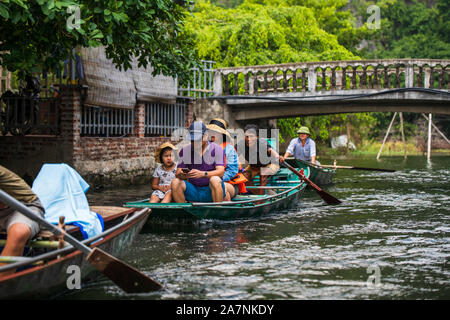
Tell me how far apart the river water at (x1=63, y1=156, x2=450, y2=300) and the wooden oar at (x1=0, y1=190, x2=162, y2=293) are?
117 millimetres

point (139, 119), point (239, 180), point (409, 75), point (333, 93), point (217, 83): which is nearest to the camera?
point (239, 180)

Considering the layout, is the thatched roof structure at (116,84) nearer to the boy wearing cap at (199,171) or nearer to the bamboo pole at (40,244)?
the boy wearing cap at (199,171)

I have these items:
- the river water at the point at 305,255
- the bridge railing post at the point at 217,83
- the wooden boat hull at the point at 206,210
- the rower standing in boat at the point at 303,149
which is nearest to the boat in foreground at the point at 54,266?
the river water at the point at 305,255

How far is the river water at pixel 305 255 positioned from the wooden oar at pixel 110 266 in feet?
0.38

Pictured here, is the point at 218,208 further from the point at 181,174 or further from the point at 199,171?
the point at 181,174

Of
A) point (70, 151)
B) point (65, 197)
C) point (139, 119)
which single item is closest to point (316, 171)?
point (139, 119)

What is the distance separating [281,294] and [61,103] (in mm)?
9369

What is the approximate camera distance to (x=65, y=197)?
6.30 metres

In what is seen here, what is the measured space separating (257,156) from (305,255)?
13.3 ft

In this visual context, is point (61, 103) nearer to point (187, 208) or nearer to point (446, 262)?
point (187, 208)

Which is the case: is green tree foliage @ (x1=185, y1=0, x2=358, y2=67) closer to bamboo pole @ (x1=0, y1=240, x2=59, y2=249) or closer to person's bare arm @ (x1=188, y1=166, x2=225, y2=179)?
person's bare arm @ (x1=188, y1=166, x2=225, y2=179)

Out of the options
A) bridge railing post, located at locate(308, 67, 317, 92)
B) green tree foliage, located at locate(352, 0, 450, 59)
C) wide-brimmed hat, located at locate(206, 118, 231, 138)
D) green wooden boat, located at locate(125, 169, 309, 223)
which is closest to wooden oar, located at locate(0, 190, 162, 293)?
green wooden boat, located at locate(125, 169, 309, 223)

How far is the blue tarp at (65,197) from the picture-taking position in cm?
619

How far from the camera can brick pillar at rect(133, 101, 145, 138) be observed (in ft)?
53.4
